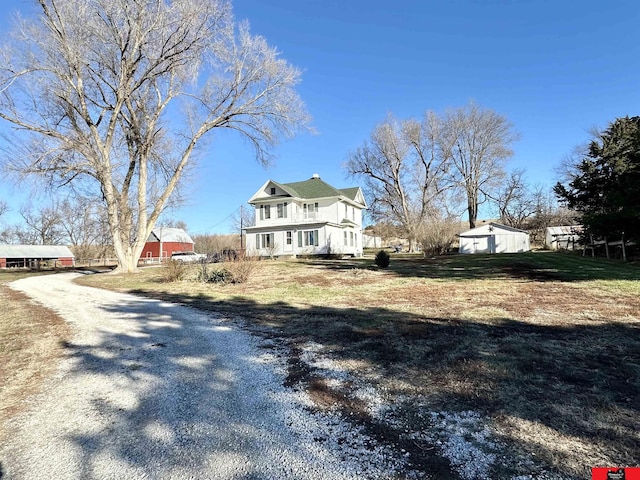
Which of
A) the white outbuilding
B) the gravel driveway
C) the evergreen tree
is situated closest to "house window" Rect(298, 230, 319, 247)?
the white outbuilding

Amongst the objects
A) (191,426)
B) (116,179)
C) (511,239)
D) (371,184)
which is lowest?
(191,426)

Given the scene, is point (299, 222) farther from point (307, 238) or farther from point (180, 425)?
point (180, 425)

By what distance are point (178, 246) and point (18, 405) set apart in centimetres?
5811

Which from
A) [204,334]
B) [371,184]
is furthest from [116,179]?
[371,184]

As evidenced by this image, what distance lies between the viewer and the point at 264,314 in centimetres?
688

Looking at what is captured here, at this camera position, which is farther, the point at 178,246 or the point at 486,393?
the point at 178,246

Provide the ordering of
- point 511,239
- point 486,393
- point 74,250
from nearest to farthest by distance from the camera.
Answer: point 486,393 → point 511,239 → point 74,250

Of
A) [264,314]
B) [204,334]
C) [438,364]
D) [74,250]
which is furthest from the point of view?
[74,250]

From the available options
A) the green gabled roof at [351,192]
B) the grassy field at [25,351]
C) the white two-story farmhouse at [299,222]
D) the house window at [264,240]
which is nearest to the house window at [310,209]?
the white two-story farmhouse at [299,222]

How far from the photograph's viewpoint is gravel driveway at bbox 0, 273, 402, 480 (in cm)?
218

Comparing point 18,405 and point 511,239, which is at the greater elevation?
point 511,239

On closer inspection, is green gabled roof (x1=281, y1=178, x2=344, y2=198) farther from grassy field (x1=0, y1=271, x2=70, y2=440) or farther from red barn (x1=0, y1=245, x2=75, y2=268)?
red barn (x1=0, y1=245, x2=75, y2=268)

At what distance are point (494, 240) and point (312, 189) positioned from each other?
17762mm

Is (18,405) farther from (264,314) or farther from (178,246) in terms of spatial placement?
(178,246)
